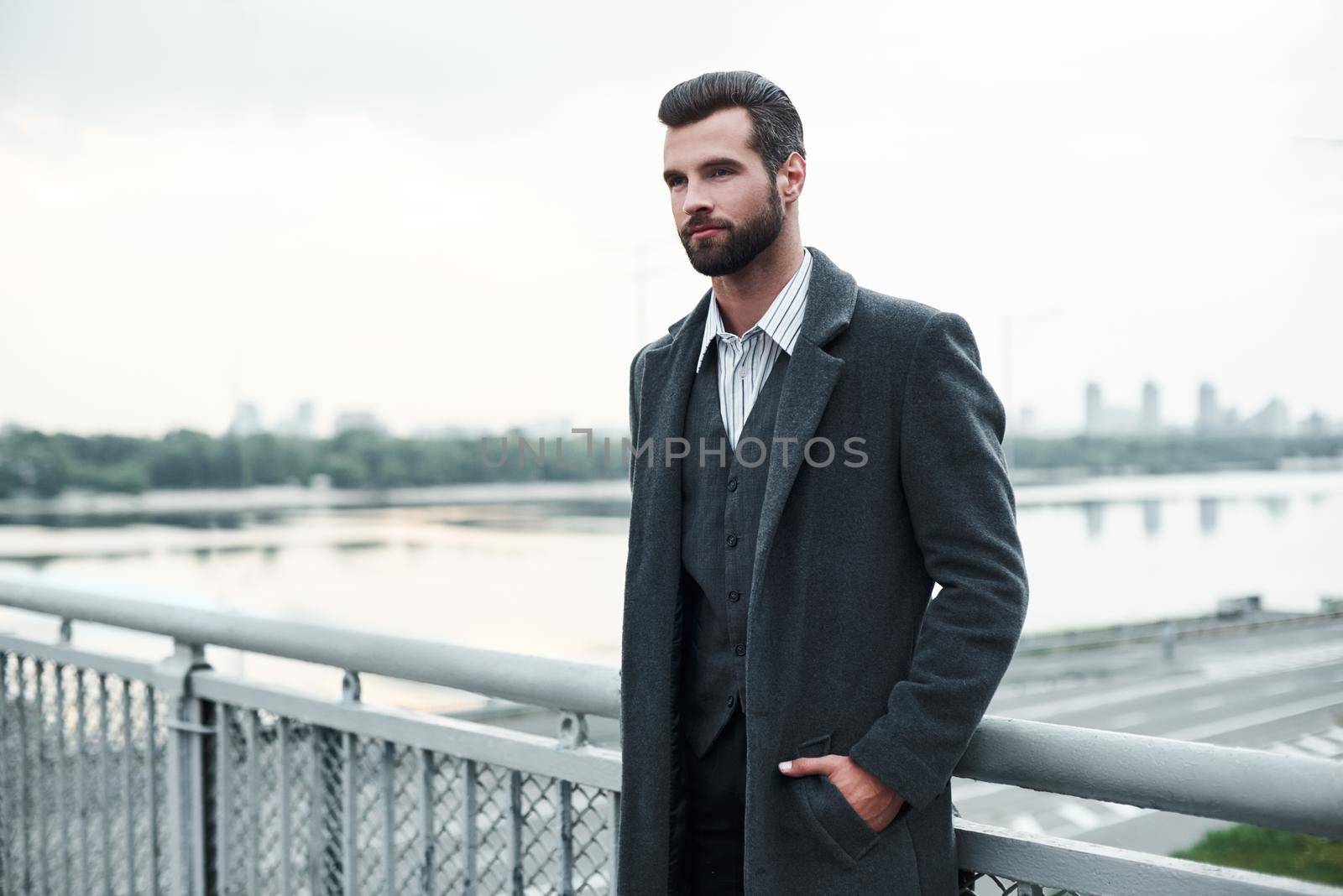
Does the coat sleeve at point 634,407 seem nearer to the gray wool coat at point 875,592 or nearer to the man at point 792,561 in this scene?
the man at point 792,561

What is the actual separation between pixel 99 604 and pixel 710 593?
4.75 ft

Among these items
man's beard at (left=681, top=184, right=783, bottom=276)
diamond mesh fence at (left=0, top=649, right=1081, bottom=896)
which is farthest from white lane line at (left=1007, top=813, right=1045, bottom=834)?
man's beard at (left=681, top=184, right=783, bottom=276)

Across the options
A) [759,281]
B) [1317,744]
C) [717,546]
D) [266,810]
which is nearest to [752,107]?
[759,281]

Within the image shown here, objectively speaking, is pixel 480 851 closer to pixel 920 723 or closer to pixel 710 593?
pixel 710 593

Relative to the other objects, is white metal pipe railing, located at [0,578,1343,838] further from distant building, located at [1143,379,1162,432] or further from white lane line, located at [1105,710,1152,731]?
white lane line, located at [1105,710,1152,731]

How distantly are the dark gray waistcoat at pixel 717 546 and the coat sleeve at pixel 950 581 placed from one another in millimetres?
181

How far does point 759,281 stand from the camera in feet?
4.36

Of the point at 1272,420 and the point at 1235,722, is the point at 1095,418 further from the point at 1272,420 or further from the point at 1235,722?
the point at 1235,722

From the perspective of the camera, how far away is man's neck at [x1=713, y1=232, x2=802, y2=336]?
1.32 meters

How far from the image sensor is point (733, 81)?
4.24 feet

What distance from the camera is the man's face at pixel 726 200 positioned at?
1275 millimetres

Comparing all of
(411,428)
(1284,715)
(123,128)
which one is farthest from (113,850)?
(1284,715)

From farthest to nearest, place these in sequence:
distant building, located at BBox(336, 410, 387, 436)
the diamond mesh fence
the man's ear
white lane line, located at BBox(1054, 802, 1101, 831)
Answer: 1. white lane line, located at BBox(1054, 802, 1101, 831)
2. distant building, located at BBox(336, 410, 387, 436)
3. the diamond mesh fence
4. the man's ear

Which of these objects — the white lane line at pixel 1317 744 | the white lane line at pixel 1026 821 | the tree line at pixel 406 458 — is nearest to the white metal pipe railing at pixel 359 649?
the tree line at pixel 406 458
